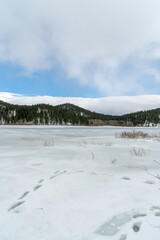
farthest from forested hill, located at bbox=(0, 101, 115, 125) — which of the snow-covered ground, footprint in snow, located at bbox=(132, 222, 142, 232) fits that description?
footprint in snow, located at bbox=(132, 222, 142, 232)

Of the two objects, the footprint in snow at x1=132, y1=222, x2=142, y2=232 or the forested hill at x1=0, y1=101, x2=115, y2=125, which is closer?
the footprint in snow at x1=132, y1=222, x2=142, y2=232

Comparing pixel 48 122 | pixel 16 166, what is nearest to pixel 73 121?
pixel 48 122

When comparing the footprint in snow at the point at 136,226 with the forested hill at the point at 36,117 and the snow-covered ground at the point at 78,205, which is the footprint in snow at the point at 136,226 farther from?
the forested hill at the point at 36,117

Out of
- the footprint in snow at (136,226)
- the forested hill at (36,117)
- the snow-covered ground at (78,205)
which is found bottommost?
the footprint in snow at (136,226)

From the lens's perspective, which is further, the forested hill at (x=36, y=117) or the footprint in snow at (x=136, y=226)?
the forested hill at (x=36, y=117)

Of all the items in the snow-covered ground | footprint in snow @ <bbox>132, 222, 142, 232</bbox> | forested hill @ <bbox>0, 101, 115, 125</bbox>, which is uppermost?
forested hill @ <bbox>0, 101, 115, 125</bbox>

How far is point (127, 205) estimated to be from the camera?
6.15 feet

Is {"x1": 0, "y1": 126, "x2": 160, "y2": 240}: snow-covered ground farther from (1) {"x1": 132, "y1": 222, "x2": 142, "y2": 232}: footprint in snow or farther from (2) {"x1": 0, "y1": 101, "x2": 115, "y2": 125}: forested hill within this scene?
(2) {"x1": 0, "y1": 101, "x2": 115, "y2": 125}: forested hill

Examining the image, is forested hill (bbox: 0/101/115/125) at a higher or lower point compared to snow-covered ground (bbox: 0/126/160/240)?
higher

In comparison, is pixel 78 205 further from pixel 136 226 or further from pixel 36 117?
pixel 36 117

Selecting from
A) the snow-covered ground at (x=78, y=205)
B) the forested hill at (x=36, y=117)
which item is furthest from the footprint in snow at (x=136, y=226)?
the forested hill at (x=36, y=117)

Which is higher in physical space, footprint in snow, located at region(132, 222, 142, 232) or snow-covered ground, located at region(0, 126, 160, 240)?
snow-covered ground, located at region(0, 126, 160, 240)

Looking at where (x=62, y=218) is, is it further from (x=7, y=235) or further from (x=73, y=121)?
(x=73, y=121)

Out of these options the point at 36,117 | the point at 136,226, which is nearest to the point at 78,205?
the point at 136,226
